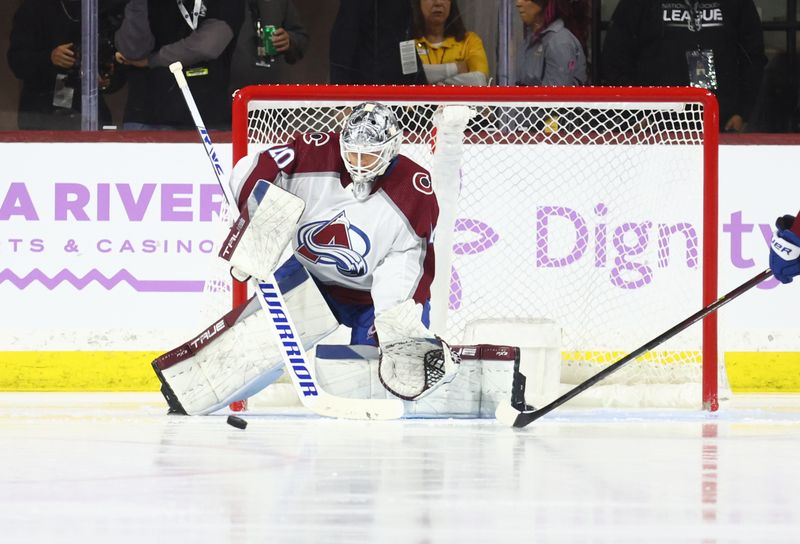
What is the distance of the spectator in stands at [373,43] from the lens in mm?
5066

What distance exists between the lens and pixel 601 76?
17.0 ft

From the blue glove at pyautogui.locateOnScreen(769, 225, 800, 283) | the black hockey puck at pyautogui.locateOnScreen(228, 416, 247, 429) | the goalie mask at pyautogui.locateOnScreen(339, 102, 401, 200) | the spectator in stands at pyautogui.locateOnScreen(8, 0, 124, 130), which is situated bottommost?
the black hockey puck at pyautogui.locateOnScreen(228, 416, 247, 429)

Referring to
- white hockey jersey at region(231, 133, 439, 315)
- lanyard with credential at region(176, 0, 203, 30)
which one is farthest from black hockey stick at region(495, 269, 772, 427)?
lanyard with credential at region(176, 0, 203, 30)

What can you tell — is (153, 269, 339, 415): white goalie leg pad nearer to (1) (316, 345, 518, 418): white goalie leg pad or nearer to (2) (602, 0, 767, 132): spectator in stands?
(1) (316, 345, 518, 418): white goalie leg pad

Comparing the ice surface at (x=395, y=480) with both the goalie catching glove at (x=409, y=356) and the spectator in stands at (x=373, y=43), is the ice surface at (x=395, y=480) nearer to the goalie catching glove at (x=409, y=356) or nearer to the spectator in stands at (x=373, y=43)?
the goalie catching glove at (x=409, y=356)

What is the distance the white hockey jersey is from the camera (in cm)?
389

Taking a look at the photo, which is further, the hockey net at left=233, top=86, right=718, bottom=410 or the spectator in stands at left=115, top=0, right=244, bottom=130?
the spectator in stands at left=115, top=0, right=244, bottom=130

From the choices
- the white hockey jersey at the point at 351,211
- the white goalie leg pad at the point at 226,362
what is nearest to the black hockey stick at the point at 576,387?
the white hockey jersey at the point at 351,211

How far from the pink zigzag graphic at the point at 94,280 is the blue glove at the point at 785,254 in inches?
85.5

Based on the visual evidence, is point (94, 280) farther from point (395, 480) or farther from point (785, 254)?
point (395, 480)

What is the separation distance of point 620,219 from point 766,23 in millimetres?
1110

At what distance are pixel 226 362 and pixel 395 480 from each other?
60.1 inches

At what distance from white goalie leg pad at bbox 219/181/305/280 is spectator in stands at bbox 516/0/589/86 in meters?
1.57

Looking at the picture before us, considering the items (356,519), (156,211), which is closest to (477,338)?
(156,211)
